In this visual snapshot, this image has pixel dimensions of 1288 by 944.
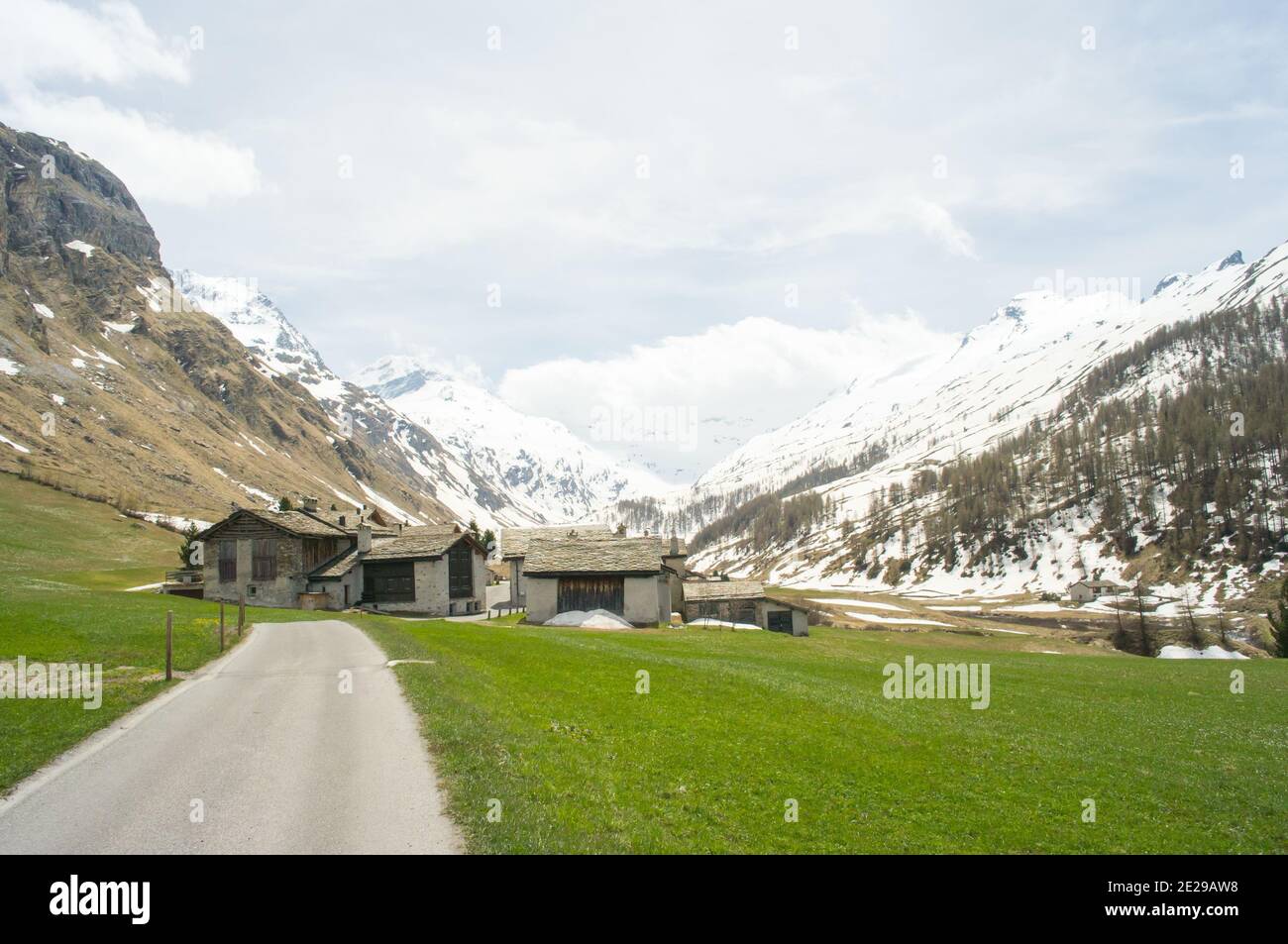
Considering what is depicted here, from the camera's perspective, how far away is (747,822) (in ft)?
40.6

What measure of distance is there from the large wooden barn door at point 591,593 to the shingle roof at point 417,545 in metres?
16.2

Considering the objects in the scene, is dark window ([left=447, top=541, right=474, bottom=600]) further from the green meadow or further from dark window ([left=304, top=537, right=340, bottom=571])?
the green meadow

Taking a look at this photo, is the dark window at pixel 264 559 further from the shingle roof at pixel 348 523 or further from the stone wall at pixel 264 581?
the shingle roof at pixel 348 523

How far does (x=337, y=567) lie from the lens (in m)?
72.8

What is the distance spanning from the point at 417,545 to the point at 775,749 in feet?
201

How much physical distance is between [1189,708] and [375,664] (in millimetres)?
32017

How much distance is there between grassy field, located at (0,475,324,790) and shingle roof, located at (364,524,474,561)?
16.5 m

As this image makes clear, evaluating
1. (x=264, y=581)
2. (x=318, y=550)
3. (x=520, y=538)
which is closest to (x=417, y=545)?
(x=318, y=550)
